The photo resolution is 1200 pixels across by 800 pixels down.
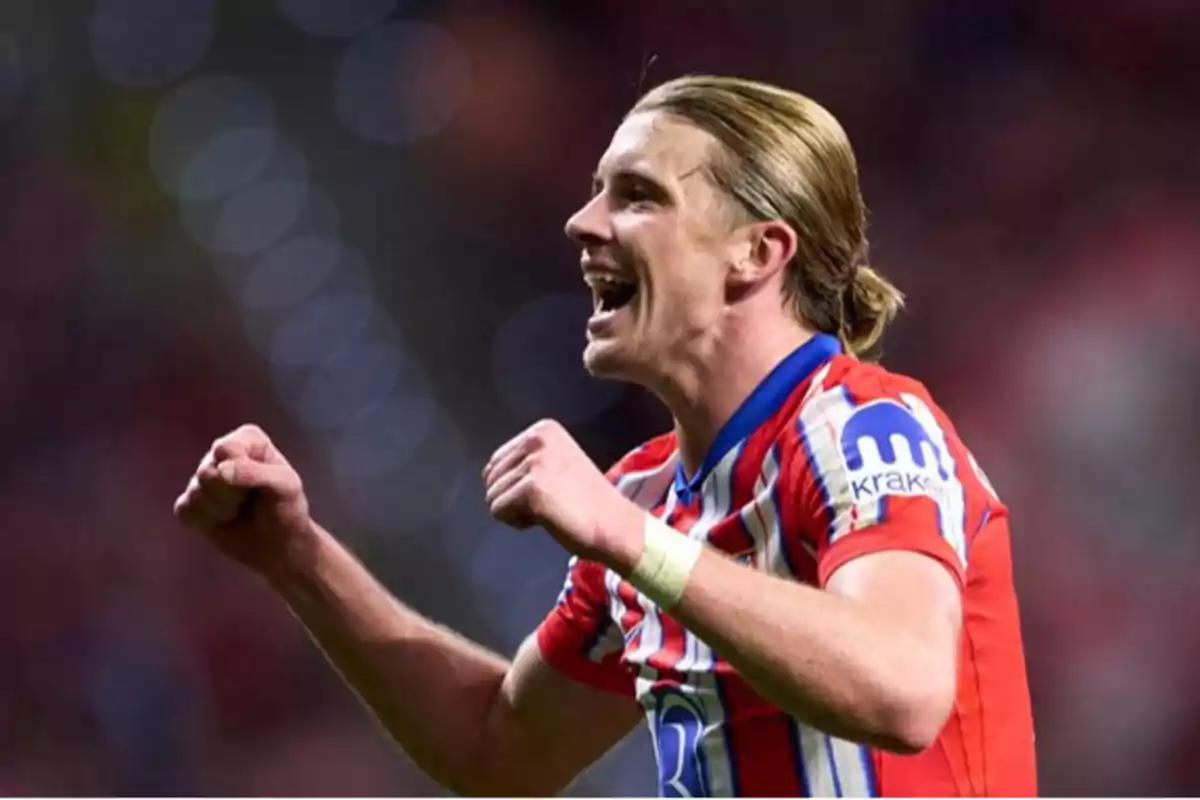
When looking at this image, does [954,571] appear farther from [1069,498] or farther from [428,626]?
[1069,498]

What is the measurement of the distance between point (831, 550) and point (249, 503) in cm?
80

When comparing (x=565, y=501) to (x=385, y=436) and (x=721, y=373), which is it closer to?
(x=721, y=373)

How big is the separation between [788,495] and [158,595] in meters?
2.55

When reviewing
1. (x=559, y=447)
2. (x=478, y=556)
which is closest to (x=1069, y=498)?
(x=478, y=556)

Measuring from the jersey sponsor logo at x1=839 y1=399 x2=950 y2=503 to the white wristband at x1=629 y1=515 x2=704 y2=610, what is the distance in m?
0.21

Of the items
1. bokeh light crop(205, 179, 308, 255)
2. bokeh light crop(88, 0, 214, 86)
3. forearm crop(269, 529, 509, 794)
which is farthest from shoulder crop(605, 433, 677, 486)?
bokeh light crop(88, 0, 214, 86)

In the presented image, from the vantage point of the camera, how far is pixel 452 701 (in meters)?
2.21

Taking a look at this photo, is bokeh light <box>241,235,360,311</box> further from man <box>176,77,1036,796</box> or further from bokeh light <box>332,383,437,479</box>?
man <box>176,77,1036,796</box>

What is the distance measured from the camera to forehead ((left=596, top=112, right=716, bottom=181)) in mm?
1977

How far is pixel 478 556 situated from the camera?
3.99 m

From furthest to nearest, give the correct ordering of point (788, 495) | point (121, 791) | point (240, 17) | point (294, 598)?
point (240, 17), point (121, 791), point (294, 598), point (788, 495)

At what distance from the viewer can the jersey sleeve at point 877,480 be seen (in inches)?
61.2

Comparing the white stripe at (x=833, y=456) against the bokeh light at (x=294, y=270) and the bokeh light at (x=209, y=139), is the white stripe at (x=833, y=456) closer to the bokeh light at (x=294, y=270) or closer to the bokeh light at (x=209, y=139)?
the bokeh light at (x=294, y=270)

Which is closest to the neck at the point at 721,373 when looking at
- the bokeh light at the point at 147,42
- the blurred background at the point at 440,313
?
the blurred background at the point at 440,313
